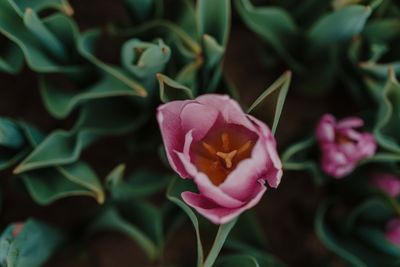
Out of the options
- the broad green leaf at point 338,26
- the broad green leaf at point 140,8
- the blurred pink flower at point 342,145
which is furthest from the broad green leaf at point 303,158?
the broad green leaf at point 140,8

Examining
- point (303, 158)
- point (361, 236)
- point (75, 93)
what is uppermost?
point (75, 93)

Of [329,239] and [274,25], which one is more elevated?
[274,25]

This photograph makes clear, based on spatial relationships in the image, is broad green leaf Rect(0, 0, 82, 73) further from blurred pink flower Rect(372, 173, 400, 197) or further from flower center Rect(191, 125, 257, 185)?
blurred pink flower Rect(372, 173, 400, 197)

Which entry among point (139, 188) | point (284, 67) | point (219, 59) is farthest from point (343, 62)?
point (139, 188)

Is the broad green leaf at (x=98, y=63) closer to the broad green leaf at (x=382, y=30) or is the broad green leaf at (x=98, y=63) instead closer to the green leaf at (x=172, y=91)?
the green leaf at (x=172, y=91)

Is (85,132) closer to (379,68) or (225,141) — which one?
(225,141)

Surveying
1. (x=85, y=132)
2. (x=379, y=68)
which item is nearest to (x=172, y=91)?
(x=85, y=132)
